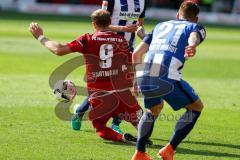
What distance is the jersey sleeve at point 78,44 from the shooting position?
390 inches

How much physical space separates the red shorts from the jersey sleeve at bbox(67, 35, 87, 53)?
82cm

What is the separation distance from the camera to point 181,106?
8977 mm

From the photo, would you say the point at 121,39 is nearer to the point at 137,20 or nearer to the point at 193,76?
the point at 137,20

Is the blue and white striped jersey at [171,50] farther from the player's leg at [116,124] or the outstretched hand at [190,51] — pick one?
the player's leg at [116,124]

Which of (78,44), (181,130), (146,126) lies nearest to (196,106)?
(181,130)

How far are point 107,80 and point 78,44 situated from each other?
2.51 feet

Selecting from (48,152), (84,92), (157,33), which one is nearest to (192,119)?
(157,33)

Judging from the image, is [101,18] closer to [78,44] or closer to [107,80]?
[78,44]

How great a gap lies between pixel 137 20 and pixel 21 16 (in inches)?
1361

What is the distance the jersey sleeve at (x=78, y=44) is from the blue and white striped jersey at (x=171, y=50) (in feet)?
4.50

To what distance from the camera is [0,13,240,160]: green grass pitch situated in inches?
379

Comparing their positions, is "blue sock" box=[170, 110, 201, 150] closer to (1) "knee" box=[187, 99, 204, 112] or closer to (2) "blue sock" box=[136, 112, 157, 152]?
(1) "knee" box=[187, 99, 204, 112]

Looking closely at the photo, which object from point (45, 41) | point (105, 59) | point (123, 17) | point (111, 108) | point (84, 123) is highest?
point (45, 41)

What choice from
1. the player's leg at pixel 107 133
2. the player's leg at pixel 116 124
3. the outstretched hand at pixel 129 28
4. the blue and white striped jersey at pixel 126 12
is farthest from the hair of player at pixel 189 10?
the blue and white striped jersey at pixel 126 12
